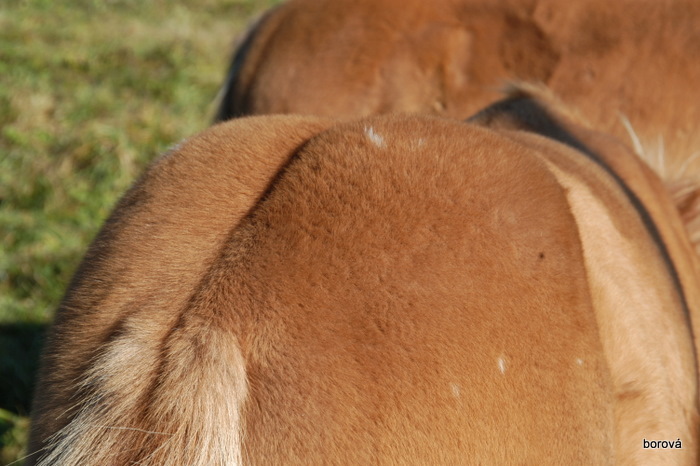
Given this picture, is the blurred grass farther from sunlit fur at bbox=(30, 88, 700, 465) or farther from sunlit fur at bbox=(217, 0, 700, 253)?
sunlit fur at bbox=(30, 88, 700, 465)

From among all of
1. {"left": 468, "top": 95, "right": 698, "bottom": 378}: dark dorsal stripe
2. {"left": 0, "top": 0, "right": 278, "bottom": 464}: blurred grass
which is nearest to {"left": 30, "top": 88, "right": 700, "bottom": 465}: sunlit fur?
{"left": 468, "top": 95, "right": 698, "bottom": 378}: dark dorsal stripe

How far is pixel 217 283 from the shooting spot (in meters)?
1.02

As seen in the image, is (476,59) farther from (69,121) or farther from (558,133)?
(69,121)

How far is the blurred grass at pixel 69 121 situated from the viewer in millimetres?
3238

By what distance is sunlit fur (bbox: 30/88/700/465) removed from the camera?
949 mm

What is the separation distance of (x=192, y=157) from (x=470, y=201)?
464mm

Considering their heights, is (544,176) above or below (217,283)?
above

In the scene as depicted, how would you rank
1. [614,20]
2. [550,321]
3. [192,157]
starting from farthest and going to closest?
[614,20] → [192,157] → [550,321]

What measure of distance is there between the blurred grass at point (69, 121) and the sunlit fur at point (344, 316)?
159cm

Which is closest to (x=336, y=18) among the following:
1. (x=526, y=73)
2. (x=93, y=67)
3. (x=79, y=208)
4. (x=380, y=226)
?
(x=526, y=73)

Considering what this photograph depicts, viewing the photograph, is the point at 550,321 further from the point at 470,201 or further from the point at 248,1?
the point at 248,1

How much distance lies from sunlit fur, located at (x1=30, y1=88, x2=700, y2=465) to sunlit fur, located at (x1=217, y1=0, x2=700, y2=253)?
1892 mm

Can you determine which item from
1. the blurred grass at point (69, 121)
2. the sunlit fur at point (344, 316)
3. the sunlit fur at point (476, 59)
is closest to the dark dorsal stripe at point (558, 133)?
the sunlit fur at point (344, 316)

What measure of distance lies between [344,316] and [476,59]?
2.40 meters
